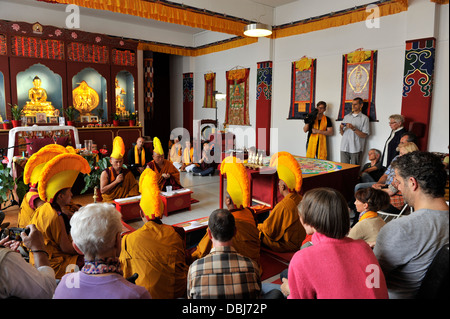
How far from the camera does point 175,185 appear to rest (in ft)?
17.5

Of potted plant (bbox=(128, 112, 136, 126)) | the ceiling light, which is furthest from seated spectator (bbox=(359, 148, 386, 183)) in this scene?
potted plant (bbox=(128, 112, 136, 126))

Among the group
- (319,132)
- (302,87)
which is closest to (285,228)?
(319,132)

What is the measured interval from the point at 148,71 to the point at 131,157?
438 centimetres

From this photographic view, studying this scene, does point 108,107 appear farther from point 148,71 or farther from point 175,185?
point 175,185

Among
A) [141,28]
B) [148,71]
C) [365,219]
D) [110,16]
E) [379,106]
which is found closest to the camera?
[365,219]

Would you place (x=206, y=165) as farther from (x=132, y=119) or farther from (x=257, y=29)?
(x=257, y=29)

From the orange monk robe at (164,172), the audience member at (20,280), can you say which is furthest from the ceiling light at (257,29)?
the audience member at (20,280)

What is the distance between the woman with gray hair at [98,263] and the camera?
50.6 inches

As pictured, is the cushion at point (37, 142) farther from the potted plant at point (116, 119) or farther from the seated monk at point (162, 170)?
the seated monk at point (162, 170)

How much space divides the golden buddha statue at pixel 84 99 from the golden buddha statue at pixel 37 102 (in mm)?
681

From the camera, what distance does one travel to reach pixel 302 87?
742 centimetres

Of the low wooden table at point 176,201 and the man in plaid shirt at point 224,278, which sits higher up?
the man in plaid shirt at point 224,278

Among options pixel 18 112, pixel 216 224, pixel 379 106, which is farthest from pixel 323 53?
pixel 18 112

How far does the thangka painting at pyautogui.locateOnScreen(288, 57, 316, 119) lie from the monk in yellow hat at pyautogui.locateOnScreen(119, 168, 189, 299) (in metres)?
5.69
